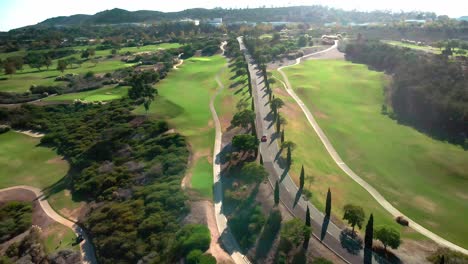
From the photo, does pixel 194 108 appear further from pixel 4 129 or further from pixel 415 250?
pixel 415 250

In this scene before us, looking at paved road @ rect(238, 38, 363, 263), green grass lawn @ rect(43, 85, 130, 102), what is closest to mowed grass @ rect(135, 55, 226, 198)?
paved road @ rect(238, 38, 363, 263)

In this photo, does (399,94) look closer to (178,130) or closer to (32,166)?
(178,130)

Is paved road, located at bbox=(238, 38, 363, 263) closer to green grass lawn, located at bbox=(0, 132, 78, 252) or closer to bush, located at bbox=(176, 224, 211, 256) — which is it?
bush, located at bbox=(176, 224, 211, 256)

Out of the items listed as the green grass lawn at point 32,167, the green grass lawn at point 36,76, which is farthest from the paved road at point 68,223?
the green grass lawn at point 36,76

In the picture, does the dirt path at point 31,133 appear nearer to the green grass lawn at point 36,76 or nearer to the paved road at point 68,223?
the paved road at point 68,223

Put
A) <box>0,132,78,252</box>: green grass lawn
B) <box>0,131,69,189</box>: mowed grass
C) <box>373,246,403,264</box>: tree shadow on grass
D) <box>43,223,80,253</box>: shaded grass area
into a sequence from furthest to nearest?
<box>0,131,69,189</box>: mowed grass
<box>0,132,78,252</box>: green grass lawn
<box>43,223,80,253</box>: shaded grass area
<box>373,246,403,264</box>: tree shadow on grass

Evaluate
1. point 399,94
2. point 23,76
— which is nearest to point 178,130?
point 399,94

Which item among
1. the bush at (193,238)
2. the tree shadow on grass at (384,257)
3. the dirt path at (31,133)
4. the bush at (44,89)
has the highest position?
the bush at (44,89)
